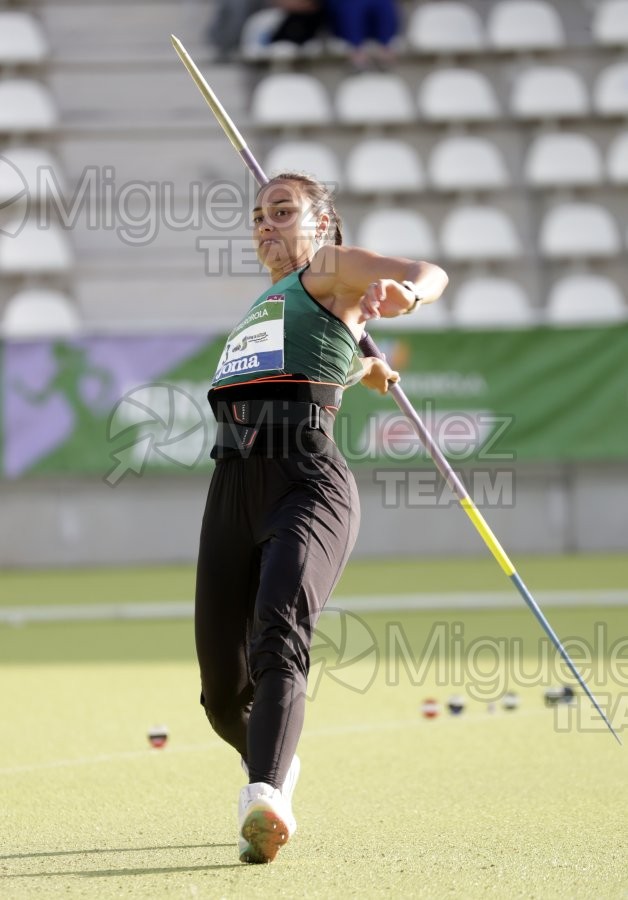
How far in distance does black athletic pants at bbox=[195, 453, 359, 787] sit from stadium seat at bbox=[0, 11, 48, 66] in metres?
13.3

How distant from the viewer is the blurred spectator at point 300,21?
15.4 m

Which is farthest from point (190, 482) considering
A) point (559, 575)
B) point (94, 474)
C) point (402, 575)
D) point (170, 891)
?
point (170, 891)

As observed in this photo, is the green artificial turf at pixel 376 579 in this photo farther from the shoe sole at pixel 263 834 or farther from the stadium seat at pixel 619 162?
the shoe sole at pixel 263 834

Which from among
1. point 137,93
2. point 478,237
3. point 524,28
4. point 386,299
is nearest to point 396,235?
point 478,237

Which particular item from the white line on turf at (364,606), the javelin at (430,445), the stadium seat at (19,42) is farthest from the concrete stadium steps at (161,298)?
the javelin at (430,445)

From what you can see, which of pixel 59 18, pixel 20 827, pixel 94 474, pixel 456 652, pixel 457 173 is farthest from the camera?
pixel 59 18

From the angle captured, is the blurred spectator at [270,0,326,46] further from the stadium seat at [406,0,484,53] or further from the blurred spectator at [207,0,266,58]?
the stadium seat at [406,0,484,53]

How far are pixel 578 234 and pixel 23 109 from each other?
A: 20.2 ft

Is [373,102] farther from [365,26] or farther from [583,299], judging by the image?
[583,299]

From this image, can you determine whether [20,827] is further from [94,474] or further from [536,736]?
[94,474]

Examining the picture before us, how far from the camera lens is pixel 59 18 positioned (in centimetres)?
1644

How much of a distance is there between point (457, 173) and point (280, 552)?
12.4 m

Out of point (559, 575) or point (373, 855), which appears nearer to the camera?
point (373, 855)

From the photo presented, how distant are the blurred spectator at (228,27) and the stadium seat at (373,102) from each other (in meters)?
1.46
